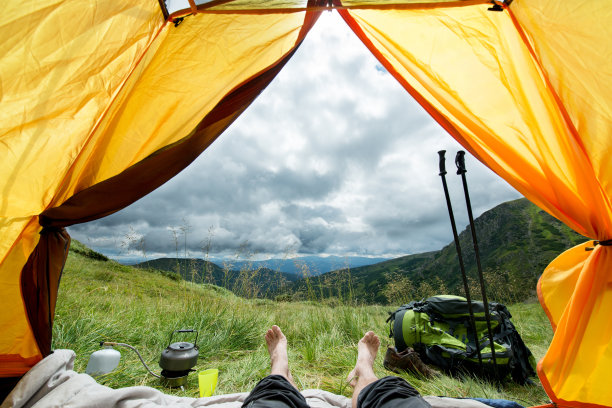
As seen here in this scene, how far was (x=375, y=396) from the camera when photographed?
44.4 inches

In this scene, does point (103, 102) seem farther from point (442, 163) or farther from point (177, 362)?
point (442, 163)

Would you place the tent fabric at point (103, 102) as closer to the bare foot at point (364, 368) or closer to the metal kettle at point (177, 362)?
the metal kettle at point (177, 362)

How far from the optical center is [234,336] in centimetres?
263

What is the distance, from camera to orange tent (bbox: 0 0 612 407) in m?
1.21

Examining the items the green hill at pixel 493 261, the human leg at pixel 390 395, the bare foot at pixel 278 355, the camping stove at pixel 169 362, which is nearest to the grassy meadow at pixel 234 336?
the camping stove at pixel 169 362

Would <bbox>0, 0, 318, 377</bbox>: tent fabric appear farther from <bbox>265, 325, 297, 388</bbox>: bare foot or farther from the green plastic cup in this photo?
<bbox>265, 325, 297, 388</bbox>: bare foot

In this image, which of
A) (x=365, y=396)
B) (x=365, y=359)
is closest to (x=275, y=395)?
(x=365, y=396)

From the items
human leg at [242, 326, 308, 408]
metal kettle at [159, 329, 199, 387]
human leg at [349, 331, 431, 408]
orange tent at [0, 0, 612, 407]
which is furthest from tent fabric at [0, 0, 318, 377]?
human leg at [349, 331, 431, 408]

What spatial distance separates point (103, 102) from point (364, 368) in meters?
2.11

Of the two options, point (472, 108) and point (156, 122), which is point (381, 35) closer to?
point (472, 108)

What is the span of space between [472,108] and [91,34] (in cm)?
191

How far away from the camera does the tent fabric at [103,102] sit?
1265 mm

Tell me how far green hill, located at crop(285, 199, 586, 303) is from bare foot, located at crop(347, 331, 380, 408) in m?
1.41

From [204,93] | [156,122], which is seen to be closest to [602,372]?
[204,93]
